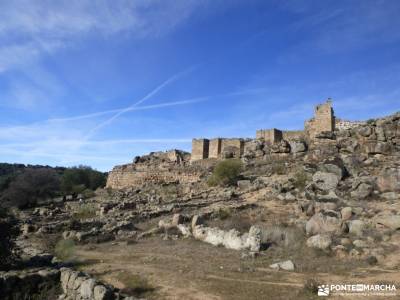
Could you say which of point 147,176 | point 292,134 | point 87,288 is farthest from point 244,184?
point 87,288

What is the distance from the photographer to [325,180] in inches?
779

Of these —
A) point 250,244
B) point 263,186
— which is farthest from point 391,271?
point 263,186

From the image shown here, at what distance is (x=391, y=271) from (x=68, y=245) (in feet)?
36.1

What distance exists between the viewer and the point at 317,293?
8.32 m

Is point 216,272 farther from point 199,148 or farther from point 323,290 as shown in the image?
point 199,148

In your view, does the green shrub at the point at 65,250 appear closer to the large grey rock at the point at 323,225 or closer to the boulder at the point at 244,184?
the large grey rock at the point at 323,225

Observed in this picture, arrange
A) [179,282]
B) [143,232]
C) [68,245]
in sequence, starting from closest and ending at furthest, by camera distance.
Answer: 1. [179,282]
2. [68,245]
3. [143,232]

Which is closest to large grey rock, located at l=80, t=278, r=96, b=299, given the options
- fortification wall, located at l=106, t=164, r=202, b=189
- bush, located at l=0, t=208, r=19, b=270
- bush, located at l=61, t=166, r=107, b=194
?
bush, located at l=0, t=208, r=19, b=270

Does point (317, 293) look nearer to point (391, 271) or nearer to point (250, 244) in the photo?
point (391, 271)

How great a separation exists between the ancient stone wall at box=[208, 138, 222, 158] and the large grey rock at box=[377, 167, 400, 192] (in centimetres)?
2292

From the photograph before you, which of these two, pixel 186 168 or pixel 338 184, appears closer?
pixel 338 184

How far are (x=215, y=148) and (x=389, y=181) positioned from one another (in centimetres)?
2402

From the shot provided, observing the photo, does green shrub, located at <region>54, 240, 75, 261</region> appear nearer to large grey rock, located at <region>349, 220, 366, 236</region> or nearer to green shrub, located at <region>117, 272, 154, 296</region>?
green shrub, located at <region>117, 272, 154, 296</region>

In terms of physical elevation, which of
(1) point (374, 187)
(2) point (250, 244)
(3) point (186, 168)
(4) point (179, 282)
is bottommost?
(4) point (179, 282)
